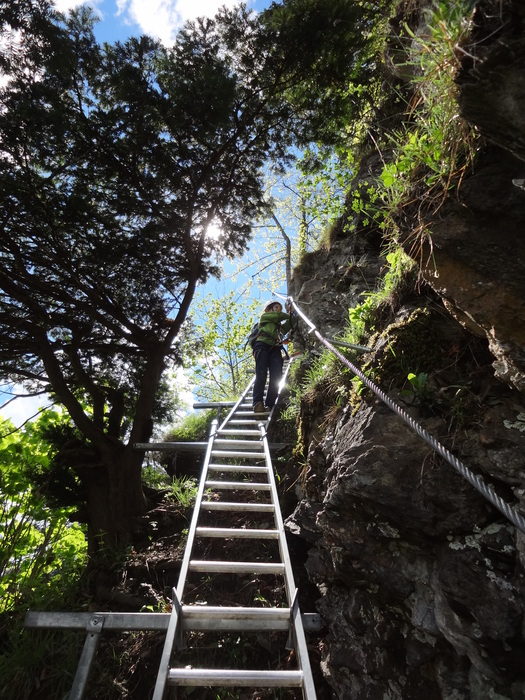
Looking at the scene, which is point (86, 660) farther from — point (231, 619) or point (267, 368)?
point (267, 368)

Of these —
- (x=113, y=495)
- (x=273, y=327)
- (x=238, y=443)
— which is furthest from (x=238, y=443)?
(x=273, y=327)

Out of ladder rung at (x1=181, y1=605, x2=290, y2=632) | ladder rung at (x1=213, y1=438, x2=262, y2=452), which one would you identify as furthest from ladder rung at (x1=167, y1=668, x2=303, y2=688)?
ladder rung at (x1=213, y1=438, x2=262, y2=452)

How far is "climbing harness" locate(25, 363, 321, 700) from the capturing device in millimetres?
2076

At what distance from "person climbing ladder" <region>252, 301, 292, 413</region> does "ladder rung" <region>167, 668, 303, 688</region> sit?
162 inches

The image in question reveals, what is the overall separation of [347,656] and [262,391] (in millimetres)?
3960

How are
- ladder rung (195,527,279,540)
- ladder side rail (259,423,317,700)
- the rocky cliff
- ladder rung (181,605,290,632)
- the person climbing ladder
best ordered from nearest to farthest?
the rocky cliff < ladder side rail (259,423,317,700) < ladder rung (181,605,290,632) < ladder rung (195,527,279,540) < the person climbing ladder

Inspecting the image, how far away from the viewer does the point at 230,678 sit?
2043 mm

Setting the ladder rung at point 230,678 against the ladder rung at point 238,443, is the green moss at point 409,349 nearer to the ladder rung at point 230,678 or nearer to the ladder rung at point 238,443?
the ladder rung at point 230,678

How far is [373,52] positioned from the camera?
6.33 m

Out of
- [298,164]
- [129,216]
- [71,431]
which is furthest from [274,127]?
[71,431]

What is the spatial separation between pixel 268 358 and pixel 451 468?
4193mm

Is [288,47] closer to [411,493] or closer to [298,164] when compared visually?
[298,164]

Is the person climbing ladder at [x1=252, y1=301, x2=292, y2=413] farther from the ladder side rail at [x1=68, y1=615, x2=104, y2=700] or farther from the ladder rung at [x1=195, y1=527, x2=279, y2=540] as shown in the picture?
the ladder side rail at [x1=68, y1=615, x2=104, y2=700]

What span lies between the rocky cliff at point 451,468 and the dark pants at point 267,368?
120 inches
